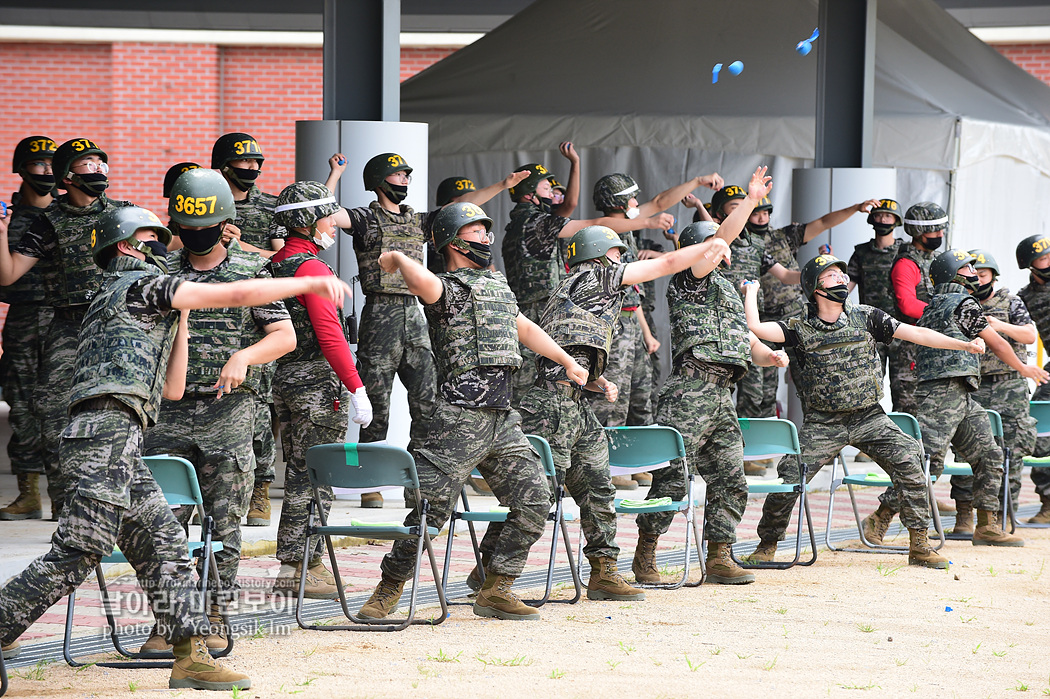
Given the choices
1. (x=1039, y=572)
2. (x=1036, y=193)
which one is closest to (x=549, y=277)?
(x=1039, y=572)

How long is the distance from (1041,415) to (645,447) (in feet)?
14.4

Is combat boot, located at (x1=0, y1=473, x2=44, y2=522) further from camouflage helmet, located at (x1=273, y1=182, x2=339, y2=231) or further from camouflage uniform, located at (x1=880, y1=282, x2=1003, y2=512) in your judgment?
camouflage uniform, located at (x1=880, y1=282, x2=1003, y2=512)

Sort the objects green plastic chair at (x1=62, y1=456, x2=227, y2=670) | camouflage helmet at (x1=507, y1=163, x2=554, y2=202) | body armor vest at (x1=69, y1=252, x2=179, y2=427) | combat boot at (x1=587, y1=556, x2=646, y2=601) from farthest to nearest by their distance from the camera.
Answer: camouflage helmet at (x1=507, y1=163, x2=554, y2=202)
combat boot at (x1=587, y1=556, x2=646, y2=601)
green plastic chair at (x1=62, y1=456, x2=227, y2=670)
body armor vest at (x1=69, y1=252, x2=179, y2=427)

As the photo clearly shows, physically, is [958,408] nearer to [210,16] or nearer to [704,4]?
[704,4]

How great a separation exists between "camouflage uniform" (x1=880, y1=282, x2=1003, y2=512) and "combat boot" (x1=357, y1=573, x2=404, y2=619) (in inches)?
159

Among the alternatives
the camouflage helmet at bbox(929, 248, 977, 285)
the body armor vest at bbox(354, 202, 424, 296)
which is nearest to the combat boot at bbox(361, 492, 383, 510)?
the body armor vest at bbox(354, 202, 424, 296)

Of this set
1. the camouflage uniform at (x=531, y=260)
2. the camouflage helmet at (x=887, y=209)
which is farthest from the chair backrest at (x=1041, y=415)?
the camouflage uniform at (x=531, y=260)

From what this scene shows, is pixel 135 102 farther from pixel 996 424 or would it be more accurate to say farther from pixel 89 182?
pixel 996 424

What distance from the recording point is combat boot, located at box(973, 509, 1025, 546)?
30.5 feet

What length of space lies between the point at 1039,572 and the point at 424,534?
433 centimetres

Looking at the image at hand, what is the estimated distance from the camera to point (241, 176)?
7.81 meters

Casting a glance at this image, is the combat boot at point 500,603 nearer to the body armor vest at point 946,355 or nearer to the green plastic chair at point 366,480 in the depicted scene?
the green plastic chair at point 366,480

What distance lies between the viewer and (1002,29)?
18.8 meters

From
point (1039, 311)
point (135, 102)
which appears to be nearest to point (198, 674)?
point (1039, 311)
